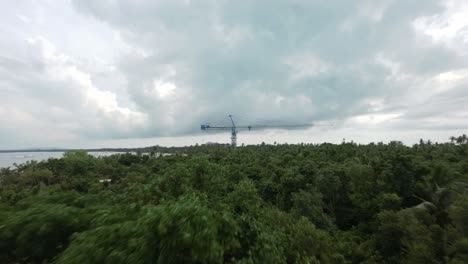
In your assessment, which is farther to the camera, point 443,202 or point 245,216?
point 443,202

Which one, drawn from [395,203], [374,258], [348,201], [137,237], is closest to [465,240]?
[374,258]

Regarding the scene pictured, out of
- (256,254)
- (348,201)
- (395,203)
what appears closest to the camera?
(256,254)

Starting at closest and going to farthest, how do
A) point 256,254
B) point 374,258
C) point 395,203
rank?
point 256,254
point 374,258
point 395,203

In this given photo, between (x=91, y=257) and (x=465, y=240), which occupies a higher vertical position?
(x=91, y=257)

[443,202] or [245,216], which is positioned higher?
[245,216]

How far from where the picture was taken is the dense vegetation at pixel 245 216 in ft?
17.6

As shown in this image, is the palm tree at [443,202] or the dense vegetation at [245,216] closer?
the dense vegetation at [245,216]

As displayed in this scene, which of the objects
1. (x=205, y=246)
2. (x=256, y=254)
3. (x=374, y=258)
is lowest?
(x=374, y=258)

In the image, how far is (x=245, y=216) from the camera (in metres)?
6.91

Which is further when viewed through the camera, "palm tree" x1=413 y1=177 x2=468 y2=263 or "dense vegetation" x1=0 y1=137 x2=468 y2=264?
"palm tree" x1=413 y1=177 x2=468 y2=263

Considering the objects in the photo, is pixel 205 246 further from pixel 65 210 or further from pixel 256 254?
pixel 65 210

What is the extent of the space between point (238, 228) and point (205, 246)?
3.28 ft

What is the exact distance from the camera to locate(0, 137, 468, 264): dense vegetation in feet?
17.6

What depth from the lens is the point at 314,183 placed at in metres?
30.3
